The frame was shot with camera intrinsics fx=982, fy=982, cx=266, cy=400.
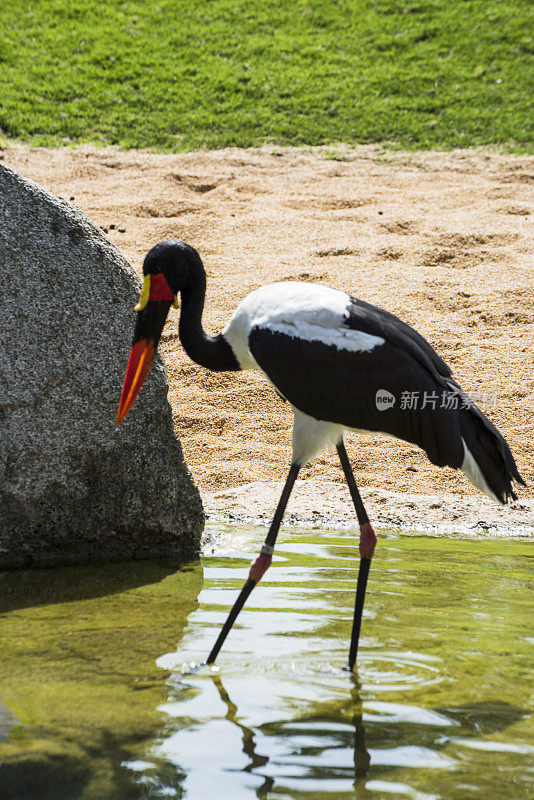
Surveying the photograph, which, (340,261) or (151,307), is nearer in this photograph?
(151,307)

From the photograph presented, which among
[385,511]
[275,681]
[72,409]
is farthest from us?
[385,511]

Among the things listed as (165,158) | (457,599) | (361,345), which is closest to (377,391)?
(361,345)

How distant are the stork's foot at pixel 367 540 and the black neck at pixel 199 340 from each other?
75 centimetres

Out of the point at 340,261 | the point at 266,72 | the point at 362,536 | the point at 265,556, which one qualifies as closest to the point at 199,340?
the point at 265,556

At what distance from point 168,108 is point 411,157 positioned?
3433mm

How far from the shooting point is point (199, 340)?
3.60 metres

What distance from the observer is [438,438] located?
3385mm

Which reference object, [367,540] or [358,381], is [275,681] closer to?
[367,540]

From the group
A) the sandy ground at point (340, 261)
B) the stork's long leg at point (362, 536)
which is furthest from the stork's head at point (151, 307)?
the sandy ground at point (340, 261)

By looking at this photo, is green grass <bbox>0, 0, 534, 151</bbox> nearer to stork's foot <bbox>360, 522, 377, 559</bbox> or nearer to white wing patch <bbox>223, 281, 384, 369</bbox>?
white wing patch <bbox>223, 281, 384, 369</bbox>

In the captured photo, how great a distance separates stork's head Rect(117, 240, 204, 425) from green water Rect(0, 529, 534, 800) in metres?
0.78

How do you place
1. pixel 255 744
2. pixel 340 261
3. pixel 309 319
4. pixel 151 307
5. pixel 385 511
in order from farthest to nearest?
pixel 340 261, pixel 385 511, pixel 151 307, pixel 309 319, pixel 255 744

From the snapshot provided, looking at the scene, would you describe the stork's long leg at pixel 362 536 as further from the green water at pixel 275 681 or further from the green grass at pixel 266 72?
the green grass at pixel 266 72

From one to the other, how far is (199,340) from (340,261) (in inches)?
158
